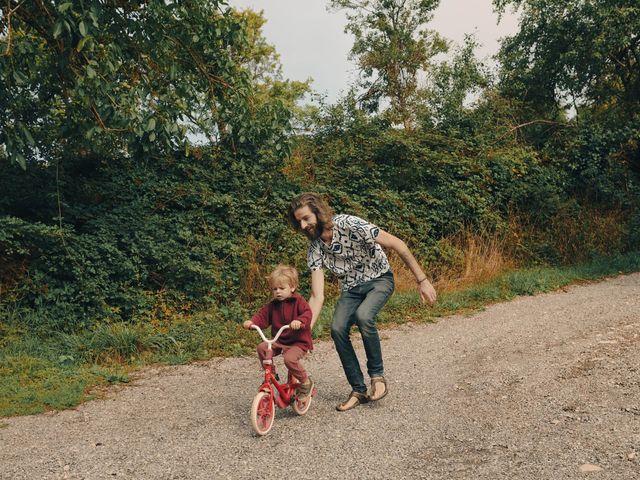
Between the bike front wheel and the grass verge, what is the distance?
2.30 m

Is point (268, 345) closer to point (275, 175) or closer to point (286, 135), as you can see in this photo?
point (286, 135)

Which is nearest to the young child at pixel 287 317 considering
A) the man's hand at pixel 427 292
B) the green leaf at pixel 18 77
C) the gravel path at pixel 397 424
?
the gravel path at pixel 397 424

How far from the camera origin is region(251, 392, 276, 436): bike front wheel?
15.2 feet

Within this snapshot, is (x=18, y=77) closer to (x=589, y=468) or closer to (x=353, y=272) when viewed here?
(x=353, y=272)

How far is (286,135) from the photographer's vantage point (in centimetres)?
971

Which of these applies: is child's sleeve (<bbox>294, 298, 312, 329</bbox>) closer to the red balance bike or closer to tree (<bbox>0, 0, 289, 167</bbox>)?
the red balance bike

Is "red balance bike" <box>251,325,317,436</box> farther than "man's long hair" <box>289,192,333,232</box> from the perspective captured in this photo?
No

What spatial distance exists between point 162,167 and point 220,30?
127 inches

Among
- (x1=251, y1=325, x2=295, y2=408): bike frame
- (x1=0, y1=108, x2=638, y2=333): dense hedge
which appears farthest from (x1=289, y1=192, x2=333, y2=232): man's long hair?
(x1=0, y1=108, x2=638, y2=333): dense hedge

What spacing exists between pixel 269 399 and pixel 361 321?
3.30ft

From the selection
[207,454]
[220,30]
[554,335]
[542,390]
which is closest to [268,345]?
[207,454]

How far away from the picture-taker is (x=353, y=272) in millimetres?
5449

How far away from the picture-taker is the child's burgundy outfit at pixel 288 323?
501 centimetres

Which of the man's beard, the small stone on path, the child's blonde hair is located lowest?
the small stone on path
